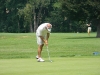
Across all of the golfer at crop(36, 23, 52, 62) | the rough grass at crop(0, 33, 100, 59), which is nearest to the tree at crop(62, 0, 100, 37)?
the rough grass at crop(0, 33, 100, 59)

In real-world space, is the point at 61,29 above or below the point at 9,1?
below

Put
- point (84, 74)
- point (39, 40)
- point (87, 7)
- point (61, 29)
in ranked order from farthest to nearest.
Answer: point (61, 29) → point (87, 7) → point (39, 40) → point (84, 74)

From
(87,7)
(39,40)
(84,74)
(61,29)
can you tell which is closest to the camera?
(84,74)

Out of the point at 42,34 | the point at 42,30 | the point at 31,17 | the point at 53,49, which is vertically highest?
the point at 42,30

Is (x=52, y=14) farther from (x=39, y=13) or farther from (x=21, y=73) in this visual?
(x=21, y=73)

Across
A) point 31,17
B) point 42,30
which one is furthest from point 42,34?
point 31,17

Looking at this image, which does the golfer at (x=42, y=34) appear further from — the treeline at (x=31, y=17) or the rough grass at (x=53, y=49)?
the treeline at (x=31, y=17)

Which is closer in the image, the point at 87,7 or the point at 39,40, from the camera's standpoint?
the point at 39,40

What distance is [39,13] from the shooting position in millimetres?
95312

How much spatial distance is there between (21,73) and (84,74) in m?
1.80

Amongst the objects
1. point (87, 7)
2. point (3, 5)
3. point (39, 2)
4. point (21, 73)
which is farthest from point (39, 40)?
point (3, 5)

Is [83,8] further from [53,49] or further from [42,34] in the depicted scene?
[42,34]

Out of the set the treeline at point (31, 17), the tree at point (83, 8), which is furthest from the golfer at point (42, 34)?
the treeline at point (31, 17)

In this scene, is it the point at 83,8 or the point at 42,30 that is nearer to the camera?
the point at 42,30
